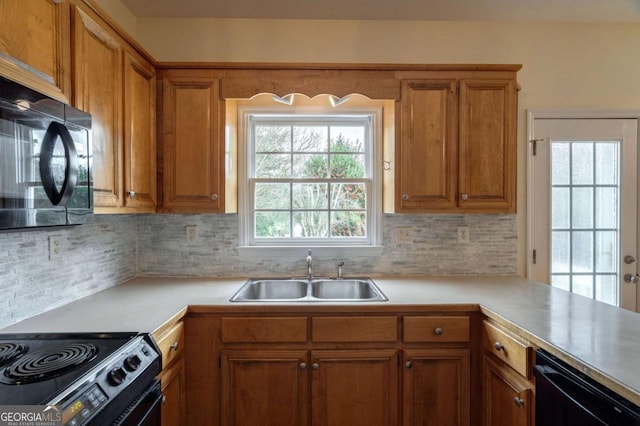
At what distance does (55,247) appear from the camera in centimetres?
155

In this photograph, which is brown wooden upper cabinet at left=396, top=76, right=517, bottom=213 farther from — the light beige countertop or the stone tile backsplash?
the light beige countertop

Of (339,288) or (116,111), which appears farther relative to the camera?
(339,288)

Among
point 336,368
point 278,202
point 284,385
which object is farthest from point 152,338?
point 278,202

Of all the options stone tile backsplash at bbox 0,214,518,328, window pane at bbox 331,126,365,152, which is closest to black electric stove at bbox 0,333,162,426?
stone tile backsplash at bbox 0,214,518,328

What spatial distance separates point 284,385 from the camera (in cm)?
167

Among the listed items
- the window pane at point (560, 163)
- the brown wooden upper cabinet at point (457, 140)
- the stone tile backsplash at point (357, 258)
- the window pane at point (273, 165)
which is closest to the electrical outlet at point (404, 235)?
the stone tile backsplash at point (357, 258)

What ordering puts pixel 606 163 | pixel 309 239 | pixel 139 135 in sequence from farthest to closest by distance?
pixel 309 239 → pixel 606 163 → pixel 139 135

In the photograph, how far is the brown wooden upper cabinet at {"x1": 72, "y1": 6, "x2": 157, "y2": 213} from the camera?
136 centimetres

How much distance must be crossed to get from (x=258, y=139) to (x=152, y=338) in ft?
5.04

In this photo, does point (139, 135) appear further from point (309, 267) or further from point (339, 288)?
point (339, 288)

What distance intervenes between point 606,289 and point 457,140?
1.55 m

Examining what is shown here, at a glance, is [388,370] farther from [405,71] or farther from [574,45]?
[574,45]

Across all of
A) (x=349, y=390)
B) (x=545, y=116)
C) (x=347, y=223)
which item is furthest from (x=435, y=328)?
(x=545, y=116)

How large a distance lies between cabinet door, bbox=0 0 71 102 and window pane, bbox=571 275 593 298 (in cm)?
311
